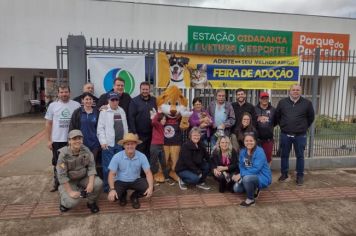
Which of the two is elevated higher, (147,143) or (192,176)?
(147,143)

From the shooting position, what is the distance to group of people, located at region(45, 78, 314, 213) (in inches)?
174

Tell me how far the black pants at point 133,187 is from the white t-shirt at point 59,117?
130 centimetres

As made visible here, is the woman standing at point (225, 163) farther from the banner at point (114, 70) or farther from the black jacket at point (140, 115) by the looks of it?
the banner at point (114, 70)

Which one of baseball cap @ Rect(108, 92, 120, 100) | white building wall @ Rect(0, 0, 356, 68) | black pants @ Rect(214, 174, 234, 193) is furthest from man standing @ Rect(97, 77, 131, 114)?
white building wall @ Rect(0, 0, 356, 68)

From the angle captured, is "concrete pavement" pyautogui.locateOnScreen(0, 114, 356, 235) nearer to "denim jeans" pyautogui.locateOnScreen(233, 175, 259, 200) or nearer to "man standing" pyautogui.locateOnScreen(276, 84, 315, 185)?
"denim jeans" pyautogui.locateOnScreen(233, 175, 259, 200)

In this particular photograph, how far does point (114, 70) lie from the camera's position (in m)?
5.80

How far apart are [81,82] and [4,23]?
39.3ft

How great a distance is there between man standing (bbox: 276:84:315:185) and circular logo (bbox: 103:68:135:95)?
111 inches

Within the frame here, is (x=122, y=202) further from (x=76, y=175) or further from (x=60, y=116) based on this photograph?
(x=60, y=116)

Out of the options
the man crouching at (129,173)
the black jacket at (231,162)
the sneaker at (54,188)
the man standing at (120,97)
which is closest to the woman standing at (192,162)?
the black jacket at (231,162)

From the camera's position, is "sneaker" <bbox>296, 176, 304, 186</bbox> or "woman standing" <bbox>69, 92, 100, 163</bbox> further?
"sneaker" <bbox>296, 176, 304, 186</bbox>

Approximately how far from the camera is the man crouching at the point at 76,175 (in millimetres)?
4250

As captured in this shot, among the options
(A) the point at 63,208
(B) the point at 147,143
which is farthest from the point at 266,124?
(A) the point at 63,208

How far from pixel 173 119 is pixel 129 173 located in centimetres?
136
